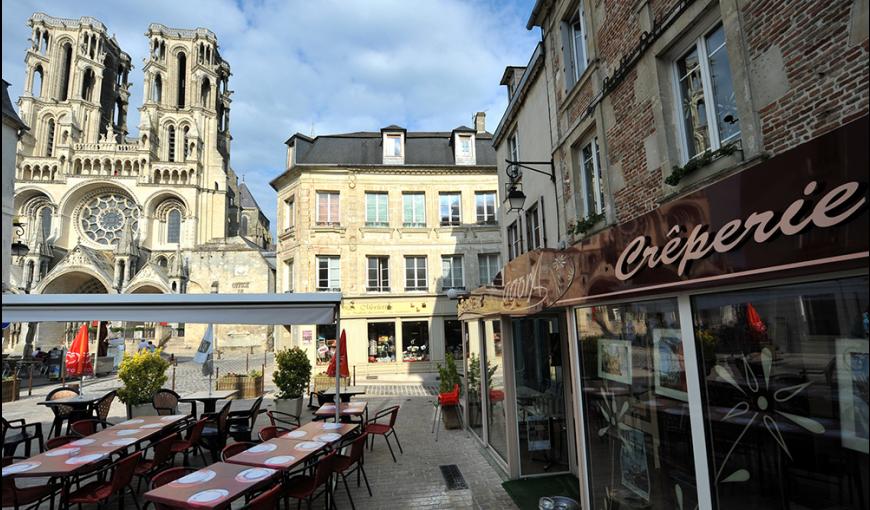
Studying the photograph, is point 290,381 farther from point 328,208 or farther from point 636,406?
point 328,208

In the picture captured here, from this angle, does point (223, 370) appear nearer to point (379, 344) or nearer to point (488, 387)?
point (379, 344)

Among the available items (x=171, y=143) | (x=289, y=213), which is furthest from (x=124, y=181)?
(x=289, y=213)

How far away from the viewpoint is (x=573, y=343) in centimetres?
508

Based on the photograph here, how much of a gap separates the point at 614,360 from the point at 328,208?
17447 millimetres

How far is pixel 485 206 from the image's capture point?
21.5 m

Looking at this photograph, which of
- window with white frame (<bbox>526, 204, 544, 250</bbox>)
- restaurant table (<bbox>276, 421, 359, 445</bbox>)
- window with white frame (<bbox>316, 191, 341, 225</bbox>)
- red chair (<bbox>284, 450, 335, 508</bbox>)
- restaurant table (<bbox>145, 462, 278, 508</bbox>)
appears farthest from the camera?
window with white frame (<bbox>316, 191, 341, 225</bbox>)

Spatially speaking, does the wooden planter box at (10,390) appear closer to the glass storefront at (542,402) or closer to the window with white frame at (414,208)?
the window with white frame at (414,208)

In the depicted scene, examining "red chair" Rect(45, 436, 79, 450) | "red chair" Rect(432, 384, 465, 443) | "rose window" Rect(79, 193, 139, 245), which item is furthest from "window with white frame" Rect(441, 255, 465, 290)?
"rose window" Rect(79, 193, 139, 245)

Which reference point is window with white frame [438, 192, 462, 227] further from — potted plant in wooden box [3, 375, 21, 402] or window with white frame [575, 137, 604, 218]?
potted plant in wooden box [3, 375, 21, 402]

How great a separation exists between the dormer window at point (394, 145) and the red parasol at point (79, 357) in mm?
13394

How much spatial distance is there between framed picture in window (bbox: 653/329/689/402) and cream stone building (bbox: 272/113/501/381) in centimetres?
1595

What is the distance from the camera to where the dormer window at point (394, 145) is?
21.3 metres

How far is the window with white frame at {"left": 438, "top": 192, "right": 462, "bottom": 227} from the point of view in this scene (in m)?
21.2

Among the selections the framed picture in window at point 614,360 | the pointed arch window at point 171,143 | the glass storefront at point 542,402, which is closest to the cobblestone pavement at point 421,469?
the glass storefront at point 542,402
